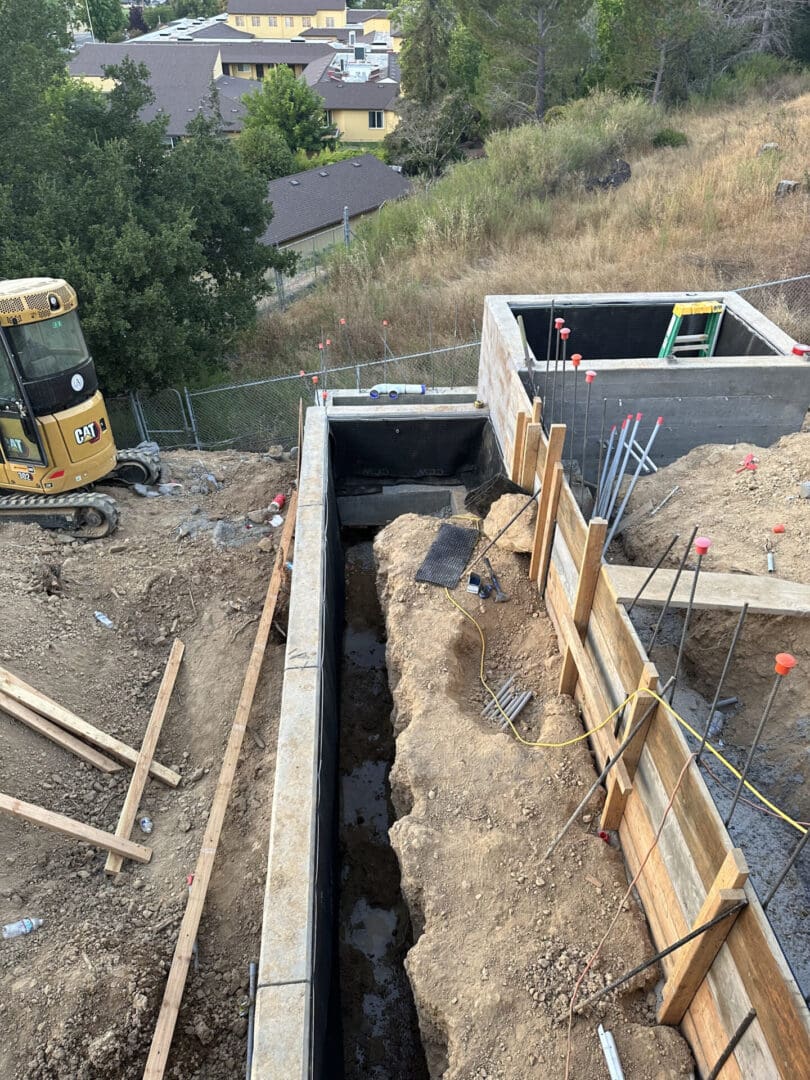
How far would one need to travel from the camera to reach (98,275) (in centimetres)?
1419

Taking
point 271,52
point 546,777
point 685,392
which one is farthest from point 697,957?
point 271,52

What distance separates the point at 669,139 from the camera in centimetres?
2341

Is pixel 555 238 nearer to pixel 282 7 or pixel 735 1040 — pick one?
pixel 735 1040

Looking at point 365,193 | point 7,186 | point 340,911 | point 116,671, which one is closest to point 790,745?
point 340,911

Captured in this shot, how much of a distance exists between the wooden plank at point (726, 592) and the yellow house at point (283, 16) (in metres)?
87.5

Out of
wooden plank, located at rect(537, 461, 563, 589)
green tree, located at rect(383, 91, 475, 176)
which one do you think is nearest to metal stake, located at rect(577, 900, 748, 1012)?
wooden plank, located at rect(537, 461, 563, 589)

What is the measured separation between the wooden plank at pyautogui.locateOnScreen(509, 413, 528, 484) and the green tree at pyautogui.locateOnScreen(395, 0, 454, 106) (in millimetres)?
37957

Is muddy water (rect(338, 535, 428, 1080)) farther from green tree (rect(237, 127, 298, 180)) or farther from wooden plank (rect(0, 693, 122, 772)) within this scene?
Answer: green tree (rect(237, 127, 298, 180))

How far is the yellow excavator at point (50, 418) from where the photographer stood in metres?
9.36

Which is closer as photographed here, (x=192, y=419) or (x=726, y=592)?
(x=726, y=592)

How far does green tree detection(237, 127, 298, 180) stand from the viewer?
1421 inches

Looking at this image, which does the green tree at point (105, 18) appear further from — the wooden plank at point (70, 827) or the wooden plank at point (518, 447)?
the wooden plank at point (70, 827)

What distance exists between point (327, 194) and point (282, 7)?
58666 mm

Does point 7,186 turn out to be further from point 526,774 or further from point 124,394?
point 526,774
